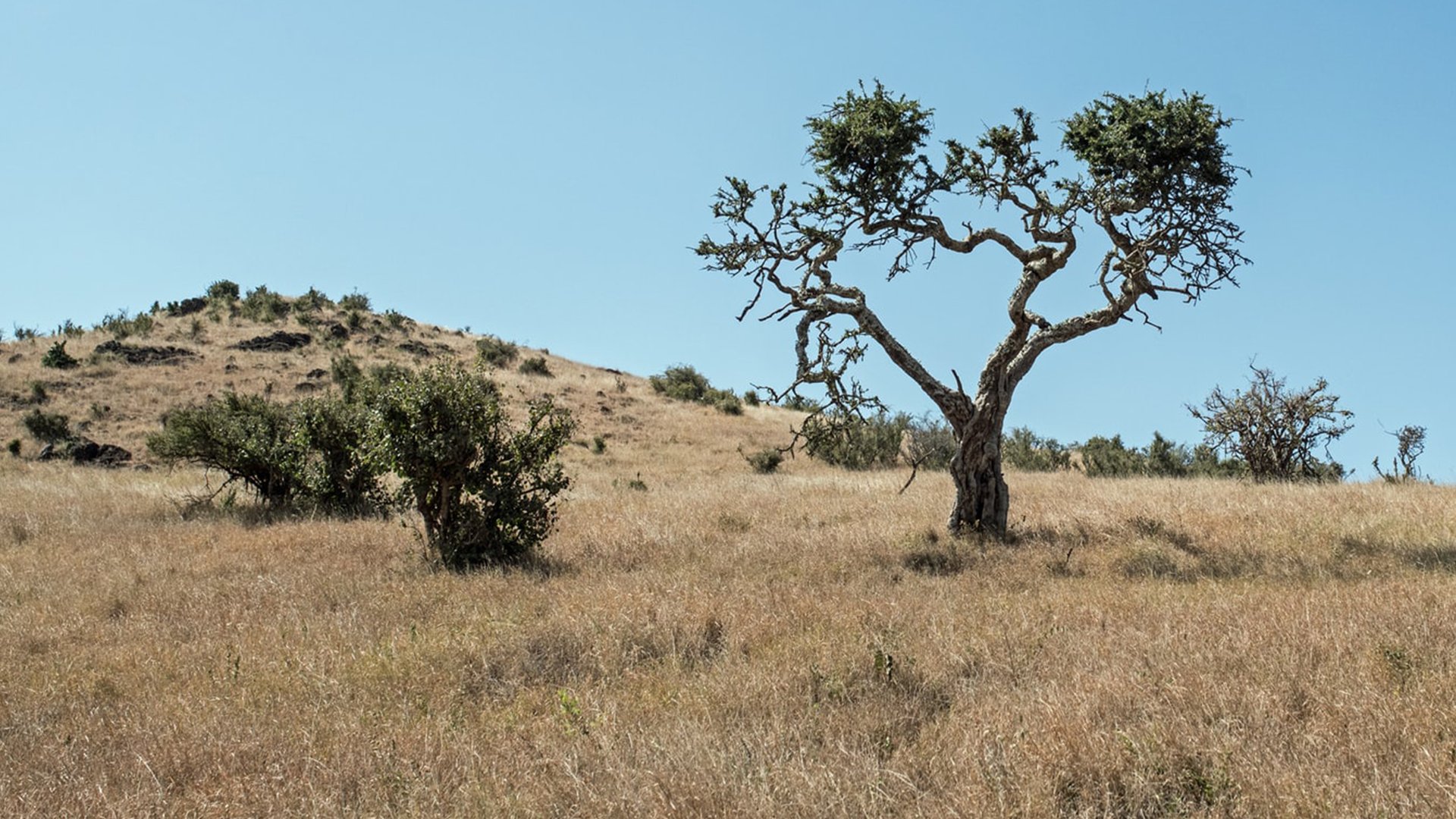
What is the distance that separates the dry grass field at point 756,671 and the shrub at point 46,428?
2182 centimetres

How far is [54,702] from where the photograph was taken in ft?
22.2

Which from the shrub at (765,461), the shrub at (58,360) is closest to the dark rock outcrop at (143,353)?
the shrub at (58,360)

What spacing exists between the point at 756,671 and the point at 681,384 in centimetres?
4543

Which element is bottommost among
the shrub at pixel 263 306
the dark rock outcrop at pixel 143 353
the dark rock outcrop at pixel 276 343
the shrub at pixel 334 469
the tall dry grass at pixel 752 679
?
the tall dry grass at pixel 752 679

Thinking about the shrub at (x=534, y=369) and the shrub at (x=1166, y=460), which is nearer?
the shrub at (x=1166, y=460)

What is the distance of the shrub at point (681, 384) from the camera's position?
49.8m

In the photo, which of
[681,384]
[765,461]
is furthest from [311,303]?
[765,461]

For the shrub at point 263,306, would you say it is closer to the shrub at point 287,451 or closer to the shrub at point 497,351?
the shrub at point 497,351

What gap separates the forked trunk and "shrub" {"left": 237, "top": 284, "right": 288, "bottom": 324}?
50.9m

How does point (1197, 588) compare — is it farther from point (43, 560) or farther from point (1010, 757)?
point (43, 560)

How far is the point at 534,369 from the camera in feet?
166

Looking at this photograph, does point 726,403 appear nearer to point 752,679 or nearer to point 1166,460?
point 1166,460

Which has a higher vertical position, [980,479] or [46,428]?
[46,428]

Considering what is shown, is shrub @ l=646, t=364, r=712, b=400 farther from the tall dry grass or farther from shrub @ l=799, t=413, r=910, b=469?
the tall dry grass
